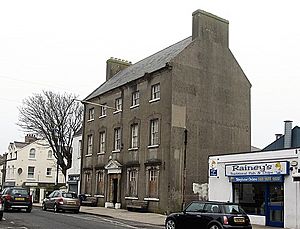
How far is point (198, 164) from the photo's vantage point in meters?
32.5

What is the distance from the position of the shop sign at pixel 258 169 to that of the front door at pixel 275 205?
0.72m

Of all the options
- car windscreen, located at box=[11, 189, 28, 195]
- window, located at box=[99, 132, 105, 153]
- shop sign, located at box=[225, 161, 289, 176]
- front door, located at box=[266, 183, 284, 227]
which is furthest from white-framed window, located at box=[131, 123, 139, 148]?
front door, located at box=[266, 183, 284, 227]

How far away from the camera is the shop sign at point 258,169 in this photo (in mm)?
23203

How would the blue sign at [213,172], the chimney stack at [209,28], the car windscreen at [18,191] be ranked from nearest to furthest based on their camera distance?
1. the blue sign at [213,172]
2. the car windscreen at [18,191]
3. the chimney stack at [209,28]

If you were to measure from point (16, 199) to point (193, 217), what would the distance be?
15.5m

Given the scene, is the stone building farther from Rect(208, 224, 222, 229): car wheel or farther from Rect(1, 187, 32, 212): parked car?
Rect(208, 224, 222, 229): car wheel

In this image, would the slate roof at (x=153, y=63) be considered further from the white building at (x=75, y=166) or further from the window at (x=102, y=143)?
the white building at (x=75, y=166)

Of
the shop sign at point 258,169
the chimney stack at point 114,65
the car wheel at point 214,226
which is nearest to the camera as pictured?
the car wheel at point 214,226

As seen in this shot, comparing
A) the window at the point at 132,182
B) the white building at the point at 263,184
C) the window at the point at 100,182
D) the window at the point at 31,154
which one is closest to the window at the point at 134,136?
the window at the point at 132,182

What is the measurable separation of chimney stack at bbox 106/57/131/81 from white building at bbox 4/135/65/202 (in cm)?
3233

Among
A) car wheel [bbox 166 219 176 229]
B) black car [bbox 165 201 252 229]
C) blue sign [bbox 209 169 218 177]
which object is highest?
blue sign [bbox 209 169 218 177]

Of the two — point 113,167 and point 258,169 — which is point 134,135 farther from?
point 258,169

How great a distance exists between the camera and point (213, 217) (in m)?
16.7

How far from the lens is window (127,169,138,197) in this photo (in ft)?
114
